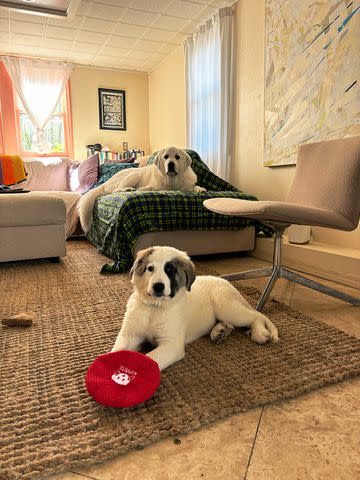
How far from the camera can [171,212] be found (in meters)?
2.49

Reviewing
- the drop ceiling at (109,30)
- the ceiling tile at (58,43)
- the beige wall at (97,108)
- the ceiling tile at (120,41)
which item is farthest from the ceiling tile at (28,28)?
the beige wall at (97,108)

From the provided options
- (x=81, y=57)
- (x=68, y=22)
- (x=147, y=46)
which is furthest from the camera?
(x=81, y=57)

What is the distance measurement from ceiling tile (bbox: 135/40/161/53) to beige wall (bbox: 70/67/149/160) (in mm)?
959

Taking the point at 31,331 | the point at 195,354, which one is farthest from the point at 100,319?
the point at 195,354

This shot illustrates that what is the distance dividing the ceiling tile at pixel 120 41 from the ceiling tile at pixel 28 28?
83cm

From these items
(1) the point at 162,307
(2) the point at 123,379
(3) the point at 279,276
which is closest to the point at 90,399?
(2) the point at 123,379

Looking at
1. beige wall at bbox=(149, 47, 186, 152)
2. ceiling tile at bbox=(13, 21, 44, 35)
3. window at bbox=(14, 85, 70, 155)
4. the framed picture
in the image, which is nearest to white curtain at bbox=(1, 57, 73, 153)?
window at bbox=(14, 85, 70, 155)

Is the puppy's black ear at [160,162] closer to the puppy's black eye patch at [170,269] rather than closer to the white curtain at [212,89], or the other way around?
the white curtain at [212,89]

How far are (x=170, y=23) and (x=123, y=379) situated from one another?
4.25 m

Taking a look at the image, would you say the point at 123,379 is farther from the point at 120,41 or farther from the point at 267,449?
the point at 120,41

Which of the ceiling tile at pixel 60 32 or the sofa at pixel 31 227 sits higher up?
the ceiling tile at pixel 60 32

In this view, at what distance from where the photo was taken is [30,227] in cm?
249

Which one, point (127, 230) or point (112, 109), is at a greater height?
point (112, 109)

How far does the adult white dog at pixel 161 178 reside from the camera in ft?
9.59
